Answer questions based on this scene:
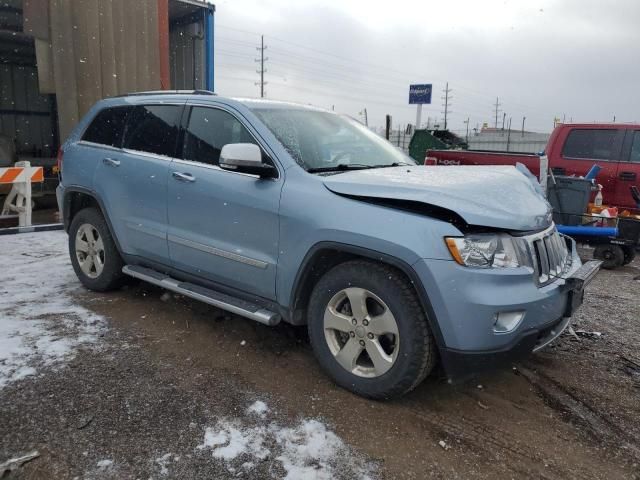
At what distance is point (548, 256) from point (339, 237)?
1.22m

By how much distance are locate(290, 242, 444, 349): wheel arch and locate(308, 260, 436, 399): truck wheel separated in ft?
0.21

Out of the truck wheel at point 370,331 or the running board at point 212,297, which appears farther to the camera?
the running board at point 212,297

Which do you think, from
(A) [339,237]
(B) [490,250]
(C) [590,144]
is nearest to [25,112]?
(C) [590,144]

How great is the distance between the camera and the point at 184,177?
3641mm

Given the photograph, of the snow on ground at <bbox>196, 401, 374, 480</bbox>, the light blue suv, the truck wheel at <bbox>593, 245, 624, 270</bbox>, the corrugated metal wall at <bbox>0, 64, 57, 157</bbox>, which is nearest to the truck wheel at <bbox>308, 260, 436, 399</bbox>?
the light blue suv

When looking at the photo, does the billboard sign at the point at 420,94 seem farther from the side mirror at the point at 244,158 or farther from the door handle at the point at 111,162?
the side mirror at the point at 244,158

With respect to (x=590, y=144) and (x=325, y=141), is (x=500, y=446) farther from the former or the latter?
(x=590, y=144)

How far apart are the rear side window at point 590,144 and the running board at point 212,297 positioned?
6737 mm

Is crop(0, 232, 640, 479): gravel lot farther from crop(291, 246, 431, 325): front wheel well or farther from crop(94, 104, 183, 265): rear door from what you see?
crop(94, 104, 183, 265): rear door

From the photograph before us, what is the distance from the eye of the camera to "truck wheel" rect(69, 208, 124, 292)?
447cm

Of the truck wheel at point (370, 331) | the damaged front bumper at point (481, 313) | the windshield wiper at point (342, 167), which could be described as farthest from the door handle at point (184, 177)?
the damaged front bumper at point (481, 313)

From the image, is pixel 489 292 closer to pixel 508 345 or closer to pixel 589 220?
pixel 508 345

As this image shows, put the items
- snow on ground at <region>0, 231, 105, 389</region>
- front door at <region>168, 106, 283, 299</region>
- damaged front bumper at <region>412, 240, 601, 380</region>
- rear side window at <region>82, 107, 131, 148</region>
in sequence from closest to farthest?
damaged front bumper at <region>412, 240, 601, 380</region> < front door at <region>168, 106, 283, 299</region> < snow on ground at <region>0, 231, 105, 389</region> < rear side window at <region>82, 107, 131, 148</region>

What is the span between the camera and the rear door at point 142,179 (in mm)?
3881
